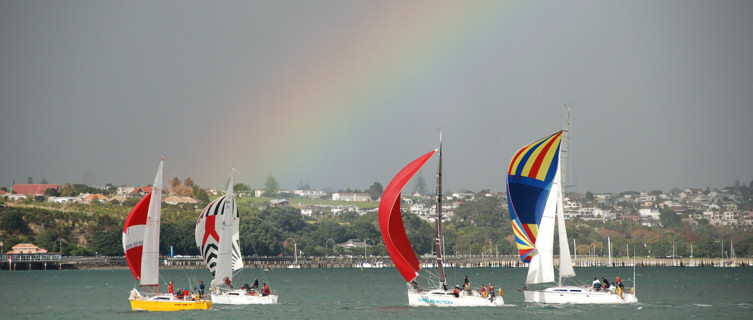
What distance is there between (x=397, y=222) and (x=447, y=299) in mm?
5862

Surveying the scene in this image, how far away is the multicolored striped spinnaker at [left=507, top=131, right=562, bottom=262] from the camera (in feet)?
207

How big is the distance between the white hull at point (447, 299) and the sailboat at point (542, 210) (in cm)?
387

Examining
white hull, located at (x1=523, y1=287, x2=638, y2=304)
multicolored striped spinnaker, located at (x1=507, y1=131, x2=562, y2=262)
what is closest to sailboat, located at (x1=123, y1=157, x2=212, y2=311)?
multicolored striped spinnaker, located at (x1=507, y1=131, x2=562, y2=262)

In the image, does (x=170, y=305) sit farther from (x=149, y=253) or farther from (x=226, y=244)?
(x=226, y=244)

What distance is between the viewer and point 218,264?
6512cm

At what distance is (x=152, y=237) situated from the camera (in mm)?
59000

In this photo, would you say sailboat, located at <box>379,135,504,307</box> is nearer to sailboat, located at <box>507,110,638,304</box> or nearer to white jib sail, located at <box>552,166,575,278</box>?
sailboat, located at <box>507,110,638,304</box>

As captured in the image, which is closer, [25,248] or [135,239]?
[135,239]

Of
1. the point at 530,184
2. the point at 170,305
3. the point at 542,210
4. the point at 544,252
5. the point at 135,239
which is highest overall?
the point at 530,184

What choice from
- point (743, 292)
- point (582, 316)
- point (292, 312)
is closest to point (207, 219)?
point (292, 312)

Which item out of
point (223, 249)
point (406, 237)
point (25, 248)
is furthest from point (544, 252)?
point (25, 248)

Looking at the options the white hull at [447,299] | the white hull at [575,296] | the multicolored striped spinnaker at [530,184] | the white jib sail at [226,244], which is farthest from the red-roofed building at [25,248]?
the white hull at [575,296]

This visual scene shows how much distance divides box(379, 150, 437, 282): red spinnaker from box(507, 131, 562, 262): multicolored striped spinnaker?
706 centimetres

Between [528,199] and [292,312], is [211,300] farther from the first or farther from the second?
[528,199]
